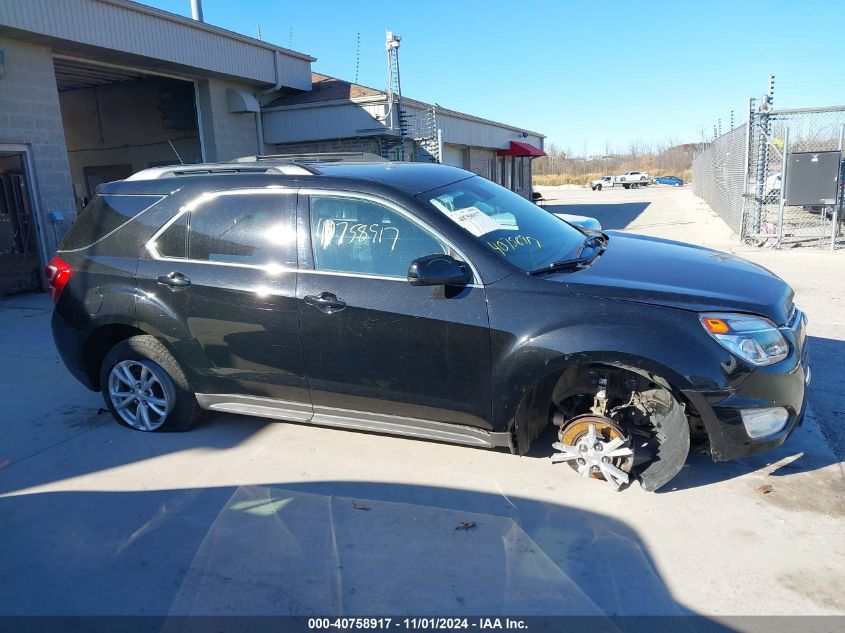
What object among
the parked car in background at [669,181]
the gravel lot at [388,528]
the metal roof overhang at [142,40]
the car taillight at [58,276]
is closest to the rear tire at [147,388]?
the gravel lot at [388,528]

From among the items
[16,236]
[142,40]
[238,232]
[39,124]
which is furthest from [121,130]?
[238,232]

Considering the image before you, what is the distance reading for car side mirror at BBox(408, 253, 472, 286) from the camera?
3.37 metres

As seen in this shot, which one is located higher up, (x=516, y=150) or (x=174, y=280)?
(x=516, y=150)

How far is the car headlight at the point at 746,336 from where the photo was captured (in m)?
3.17

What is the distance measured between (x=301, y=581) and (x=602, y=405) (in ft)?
6.09

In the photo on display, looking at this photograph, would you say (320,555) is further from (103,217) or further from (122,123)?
(122,123)

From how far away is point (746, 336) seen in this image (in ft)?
10.5

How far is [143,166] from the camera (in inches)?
677

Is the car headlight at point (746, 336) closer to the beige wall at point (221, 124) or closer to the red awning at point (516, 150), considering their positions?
the beige wall at point (221, 124)

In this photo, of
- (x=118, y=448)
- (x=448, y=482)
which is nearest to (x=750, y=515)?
(x=448, y=482)

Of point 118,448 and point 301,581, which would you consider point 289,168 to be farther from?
→ point 301,581

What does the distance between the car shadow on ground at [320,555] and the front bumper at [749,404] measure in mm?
700

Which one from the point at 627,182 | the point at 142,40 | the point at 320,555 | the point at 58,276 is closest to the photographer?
the point at 320,555

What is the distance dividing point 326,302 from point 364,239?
0.45m
